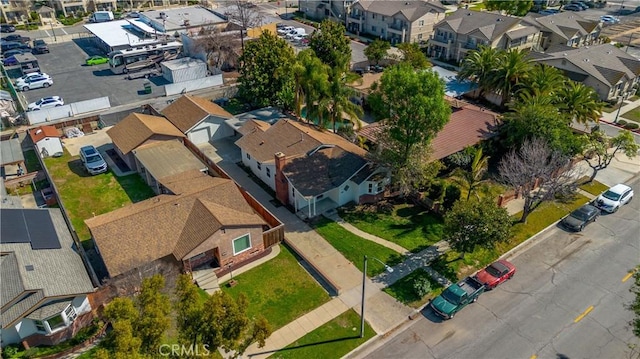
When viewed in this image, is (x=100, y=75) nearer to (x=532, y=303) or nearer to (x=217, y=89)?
(x=217, y=89)

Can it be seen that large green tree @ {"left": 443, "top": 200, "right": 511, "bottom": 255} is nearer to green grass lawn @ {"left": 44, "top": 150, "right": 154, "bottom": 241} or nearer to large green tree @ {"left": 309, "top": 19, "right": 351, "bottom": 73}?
green grass lawn @ {"left": 44, "top": 150, "right": 154, "bottom": 241}

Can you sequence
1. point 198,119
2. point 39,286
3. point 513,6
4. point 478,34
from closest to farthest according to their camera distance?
point 39,286 < point 198,119 < point 478,34 < point 513,6

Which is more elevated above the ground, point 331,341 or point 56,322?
point 56,322

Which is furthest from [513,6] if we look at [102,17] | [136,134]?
[102,17]

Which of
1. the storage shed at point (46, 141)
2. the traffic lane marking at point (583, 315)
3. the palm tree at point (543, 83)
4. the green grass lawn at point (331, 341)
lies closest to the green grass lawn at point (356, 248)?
the green grass lawn at point (331, 341)

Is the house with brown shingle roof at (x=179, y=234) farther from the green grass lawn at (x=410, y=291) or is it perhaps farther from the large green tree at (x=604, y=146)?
the large green tree at (x=604, y=146)

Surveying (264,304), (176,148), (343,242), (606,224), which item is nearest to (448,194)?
(343,242)

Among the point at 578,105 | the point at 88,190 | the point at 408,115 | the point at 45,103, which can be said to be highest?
the point at 408,115

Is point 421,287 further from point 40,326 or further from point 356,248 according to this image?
point 40,326
